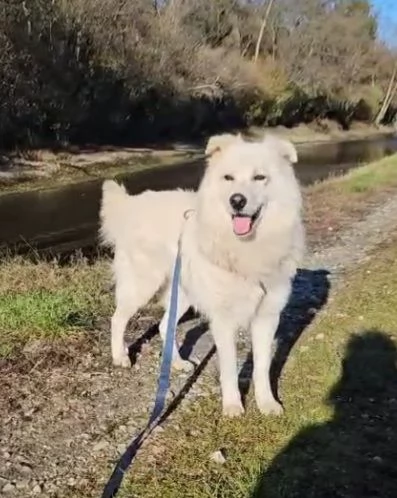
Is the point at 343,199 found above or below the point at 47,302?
below

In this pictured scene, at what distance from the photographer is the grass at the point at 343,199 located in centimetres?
1191

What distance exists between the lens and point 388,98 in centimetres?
6831

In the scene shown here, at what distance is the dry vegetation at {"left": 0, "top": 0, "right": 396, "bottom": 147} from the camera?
→ 29641 millimetres

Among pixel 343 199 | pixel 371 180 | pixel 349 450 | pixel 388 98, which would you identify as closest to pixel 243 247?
pixel 349 450

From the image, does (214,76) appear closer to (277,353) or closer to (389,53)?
(389,53)

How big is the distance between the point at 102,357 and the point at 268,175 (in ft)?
7.50

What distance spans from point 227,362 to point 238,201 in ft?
3.62

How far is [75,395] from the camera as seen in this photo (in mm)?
4684

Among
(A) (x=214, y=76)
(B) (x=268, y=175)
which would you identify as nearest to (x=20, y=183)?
(B) (x=268, y=175)

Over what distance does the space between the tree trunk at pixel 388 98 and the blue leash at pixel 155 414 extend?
6579 cm

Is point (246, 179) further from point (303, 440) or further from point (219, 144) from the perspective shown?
point (303, 440)

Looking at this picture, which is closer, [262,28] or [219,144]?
[219,144]

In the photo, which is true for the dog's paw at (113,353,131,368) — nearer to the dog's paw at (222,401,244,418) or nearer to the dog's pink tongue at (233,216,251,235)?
the dog's paw at (222,401,244,418)

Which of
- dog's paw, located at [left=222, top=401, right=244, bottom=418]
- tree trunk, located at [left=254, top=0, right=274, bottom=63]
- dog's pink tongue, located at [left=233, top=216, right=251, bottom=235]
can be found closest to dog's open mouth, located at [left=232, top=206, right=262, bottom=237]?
dog's pink tongue, located at [left=233, top=216, right=251, bottom=235]
